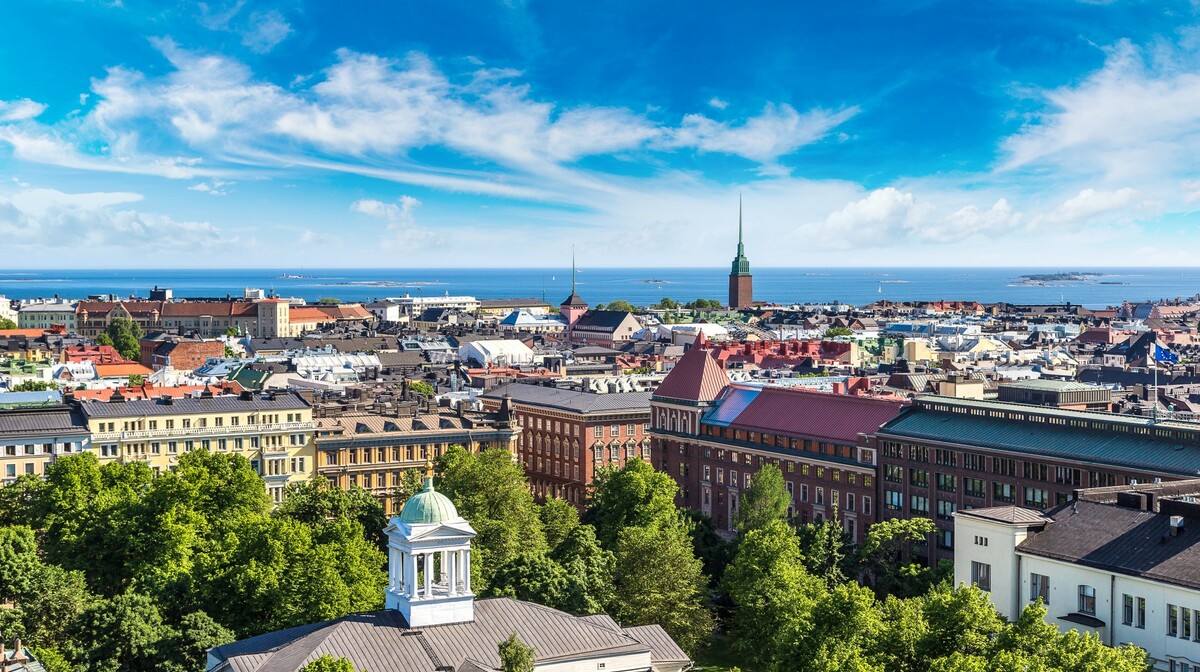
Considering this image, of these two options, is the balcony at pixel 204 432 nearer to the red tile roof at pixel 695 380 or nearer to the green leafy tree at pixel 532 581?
the red tile roof at pixel 695 380

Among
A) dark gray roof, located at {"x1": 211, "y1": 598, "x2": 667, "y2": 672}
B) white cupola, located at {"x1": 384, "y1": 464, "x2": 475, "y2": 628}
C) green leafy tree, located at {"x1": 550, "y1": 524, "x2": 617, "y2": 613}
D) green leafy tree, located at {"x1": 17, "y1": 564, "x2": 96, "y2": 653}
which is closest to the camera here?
dark gray roof, located at {"x1": 211, "y1": 598, "x2": 667, "y2": 672}

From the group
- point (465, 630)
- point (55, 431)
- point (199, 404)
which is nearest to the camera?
point (465, 630)

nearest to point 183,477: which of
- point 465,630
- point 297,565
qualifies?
point 297,565

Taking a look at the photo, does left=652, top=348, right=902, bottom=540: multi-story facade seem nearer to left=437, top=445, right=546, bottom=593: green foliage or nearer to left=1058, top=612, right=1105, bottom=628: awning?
left=437, top=445, right=546, bottom=593: green foliage

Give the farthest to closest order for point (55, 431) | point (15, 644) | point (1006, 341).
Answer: point (1006, 341) → point (55, 431) → point (15, 644)

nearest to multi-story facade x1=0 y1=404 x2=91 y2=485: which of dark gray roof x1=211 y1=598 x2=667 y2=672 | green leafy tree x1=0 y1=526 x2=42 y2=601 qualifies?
green leafy tree x1=0 y1=526 x2=42 y2=601

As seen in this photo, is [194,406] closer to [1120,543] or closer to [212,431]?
[212,431]

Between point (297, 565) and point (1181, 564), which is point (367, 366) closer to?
point (297, 565)

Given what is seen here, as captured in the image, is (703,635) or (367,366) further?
(367,366)
